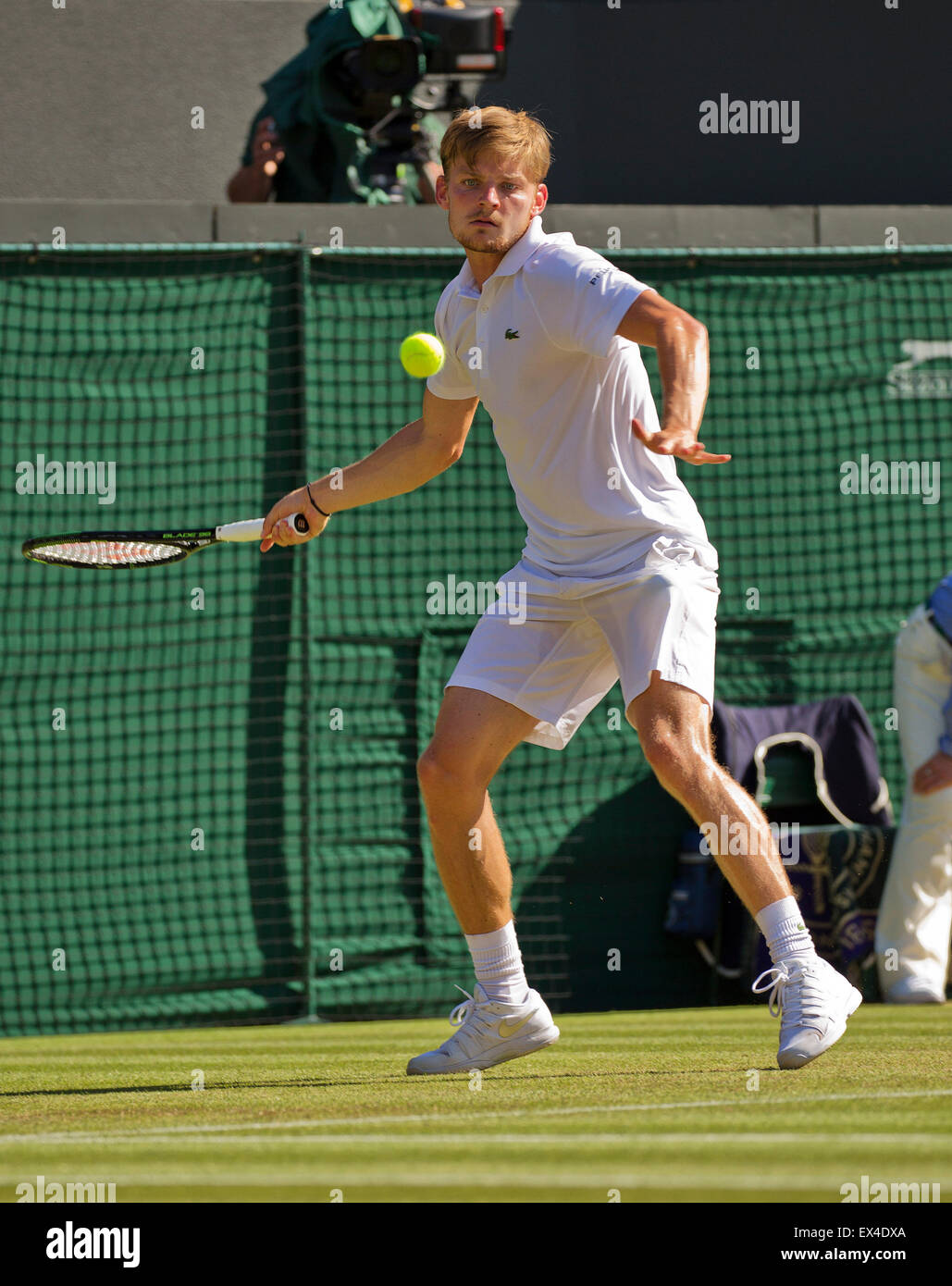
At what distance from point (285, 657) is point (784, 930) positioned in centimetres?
349

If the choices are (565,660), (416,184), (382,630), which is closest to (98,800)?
(382,630)

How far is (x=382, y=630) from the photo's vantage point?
7.05 meters

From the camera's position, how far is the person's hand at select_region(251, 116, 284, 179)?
8.38 meters

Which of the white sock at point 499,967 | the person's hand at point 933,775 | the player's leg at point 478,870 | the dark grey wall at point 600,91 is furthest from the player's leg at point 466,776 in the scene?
the dark grey wall at point 600,91

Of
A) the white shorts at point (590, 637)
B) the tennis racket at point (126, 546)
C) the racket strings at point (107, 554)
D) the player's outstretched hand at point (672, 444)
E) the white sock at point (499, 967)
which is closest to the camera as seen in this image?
the player's outstretched hand at point (672, 444)

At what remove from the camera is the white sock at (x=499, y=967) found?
4.25 m

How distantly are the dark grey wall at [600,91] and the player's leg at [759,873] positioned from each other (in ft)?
23.8

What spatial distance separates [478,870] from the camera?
420 centimetres

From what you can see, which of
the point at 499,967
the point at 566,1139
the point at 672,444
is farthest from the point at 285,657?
the point at 566,1139

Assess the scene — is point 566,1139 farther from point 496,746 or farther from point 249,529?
point 249,529

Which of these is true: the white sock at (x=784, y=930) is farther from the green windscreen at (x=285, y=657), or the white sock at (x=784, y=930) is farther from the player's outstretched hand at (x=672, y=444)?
the green windscreen at (x=285, y=657)

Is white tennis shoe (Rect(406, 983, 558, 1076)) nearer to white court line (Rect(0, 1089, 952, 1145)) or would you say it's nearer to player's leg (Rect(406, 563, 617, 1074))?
player's leg (Rect(406, 563, 617, 1074))

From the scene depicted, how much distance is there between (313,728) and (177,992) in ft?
3.68
